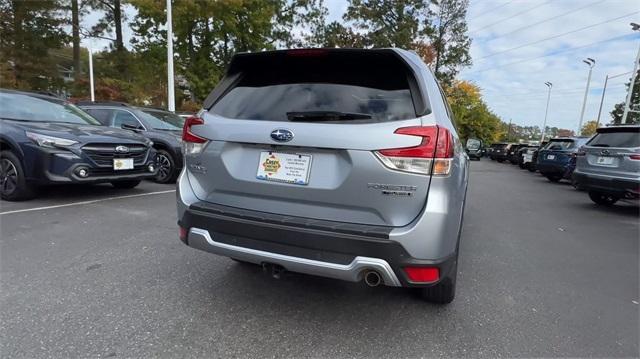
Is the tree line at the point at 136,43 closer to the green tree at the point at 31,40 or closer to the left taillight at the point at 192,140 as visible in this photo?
the green tree at the point at 31,40

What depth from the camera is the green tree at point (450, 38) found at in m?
33.6

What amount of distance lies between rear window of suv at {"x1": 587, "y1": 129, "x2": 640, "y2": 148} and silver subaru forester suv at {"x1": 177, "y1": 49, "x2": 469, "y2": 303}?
6.25 metres

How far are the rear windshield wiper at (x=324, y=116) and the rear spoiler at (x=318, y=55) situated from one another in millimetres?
333

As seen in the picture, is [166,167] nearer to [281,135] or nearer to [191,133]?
[191,133]

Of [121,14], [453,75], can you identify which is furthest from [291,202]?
[453,75]

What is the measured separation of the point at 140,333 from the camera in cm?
245

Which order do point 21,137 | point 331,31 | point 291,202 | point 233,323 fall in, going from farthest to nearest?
point 331,31
point 21,137
point 233,323
point 291,202

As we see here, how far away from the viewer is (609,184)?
698cm

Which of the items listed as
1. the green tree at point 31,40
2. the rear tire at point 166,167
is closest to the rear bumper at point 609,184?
the rear tire at point 166,167

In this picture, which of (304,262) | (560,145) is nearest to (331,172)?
(304,262)

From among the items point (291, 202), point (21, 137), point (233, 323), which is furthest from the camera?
point (21, 137)

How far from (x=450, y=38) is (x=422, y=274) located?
36.3 meters

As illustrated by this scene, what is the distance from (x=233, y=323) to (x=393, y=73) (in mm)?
1920

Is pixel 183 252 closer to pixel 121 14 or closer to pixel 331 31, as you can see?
pixel 121 14
